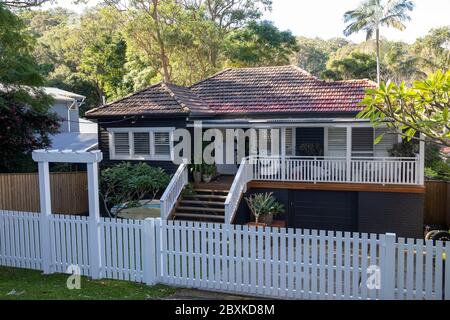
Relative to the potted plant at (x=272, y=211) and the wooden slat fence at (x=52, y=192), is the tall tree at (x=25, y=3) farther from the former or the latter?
the potted plant at (x=272, y=211)

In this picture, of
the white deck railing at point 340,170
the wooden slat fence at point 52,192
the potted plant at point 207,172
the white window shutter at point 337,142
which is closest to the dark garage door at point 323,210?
the white deck railing at point 340,170

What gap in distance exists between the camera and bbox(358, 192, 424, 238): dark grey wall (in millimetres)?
14641

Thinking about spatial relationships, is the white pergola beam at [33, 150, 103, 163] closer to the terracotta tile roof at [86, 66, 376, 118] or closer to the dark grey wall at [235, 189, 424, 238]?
the dark grey wall at [235, 189, 424, 238]

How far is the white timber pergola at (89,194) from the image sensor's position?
8938mm

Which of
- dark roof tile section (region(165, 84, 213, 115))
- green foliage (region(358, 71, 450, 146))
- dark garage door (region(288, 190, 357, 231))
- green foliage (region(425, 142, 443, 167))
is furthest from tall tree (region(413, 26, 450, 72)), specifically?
green foliage (region(358, 71, 450, 146))

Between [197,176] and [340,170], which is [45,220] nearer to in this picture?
[197,176]

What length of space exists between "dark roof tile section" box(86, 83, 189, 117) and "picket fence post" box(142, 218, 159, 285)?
27.0 ft

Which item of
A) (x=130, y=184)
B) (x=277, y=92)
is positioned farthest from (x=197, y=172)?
(x=277, y=92)

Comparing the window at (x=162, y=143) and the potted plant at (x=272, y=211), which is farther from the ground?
the window at (x=162, y=143)

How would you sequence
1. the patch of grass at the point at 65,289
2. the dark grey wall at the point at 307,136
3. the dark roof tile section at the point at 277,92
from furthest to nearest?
1. the dark grey wall at the point at 307,136
2. the dark roof tile section at the point at 277,92
3. the patch of grass at the point at 65,289

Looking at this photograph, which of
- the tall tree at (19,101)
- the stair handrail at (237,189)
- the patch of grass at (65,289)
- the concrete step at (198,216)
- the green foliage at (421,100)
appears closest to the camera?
the green foliage at (421,100)

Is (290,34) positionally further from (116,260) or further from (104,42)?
(116,260)

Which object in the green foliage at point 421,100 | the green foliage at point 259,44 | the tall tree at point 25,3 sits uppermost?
the green foliage at point 259,44
